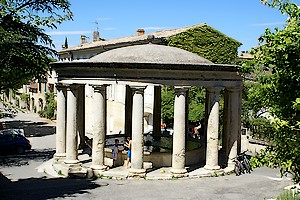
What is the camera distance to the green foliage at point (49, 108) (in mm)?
58053

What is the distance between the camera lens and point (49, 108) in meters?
58.7

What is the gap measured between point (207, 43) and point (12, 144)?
18977 mm

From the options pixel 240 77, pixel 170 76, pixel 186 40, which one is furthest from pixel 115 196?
pixel 186 40

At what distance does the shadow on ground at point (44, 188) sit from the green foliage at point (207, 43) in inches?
837

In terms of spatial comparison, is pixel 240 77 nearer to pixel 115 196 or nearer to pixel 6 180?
pixel 115 196

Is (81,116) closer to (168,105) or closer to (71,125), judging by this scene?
(71,125)

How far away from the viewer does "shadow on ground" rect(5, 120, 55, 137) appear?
42.7m

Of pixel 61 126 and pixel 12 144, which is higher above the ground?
pixel 61 126

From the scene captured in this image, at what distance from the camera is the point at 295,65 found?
26.6 feet

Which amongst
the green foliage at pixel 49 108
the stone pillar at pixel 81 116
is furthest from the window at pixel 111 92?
the stone pillar at pixel 81 116

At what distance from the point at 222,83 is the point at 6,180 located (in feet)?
34.2

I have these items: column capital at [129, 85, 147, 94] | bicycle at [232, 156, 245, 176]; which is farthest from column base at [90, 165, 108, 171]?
bicycle at [232, 156, 245, 176]

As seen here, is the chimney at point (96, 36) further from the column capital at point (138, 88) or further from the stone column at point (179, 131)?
the stone column at point (179, 131)

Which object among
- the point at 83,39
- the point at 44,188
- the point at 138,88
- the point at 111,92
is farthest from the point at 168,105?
the point at 83,39
